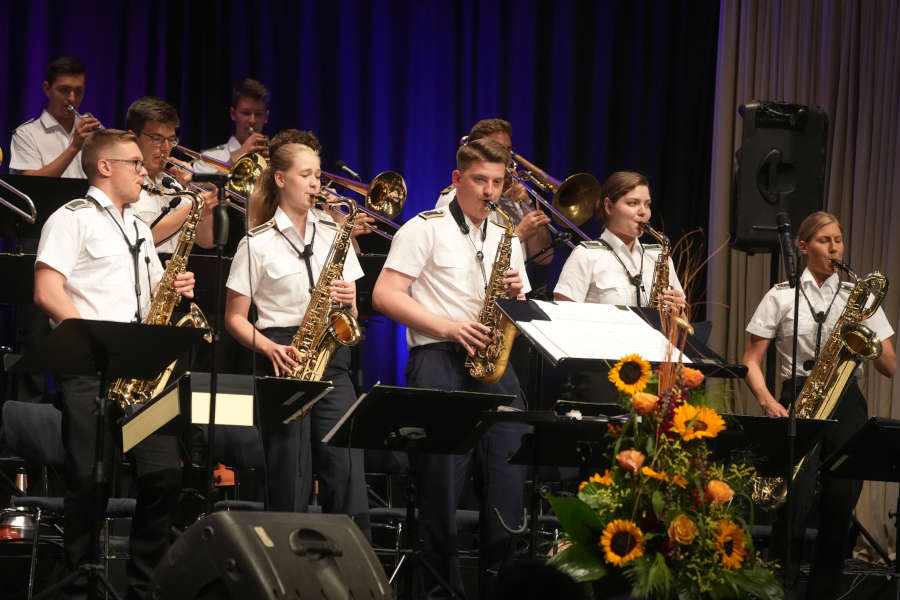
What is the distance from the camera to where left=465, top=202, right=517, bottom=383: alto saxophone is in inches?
218

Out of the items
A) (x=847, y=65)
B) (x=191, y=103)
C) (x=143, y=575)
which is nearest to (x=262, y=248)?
(x=143, y=575)

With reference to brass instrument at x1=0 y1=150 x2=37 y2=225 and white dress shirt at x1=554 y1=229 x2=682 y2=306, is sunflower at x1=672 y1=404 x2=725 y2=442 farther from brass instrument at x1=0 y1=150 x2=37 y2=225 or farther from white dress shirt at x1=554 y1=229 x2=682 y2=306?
brass instrument at x1=0 y1=150 x2=37 y2=225

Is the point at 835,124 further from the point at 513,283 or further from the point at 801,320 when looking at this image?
the point at 513,283

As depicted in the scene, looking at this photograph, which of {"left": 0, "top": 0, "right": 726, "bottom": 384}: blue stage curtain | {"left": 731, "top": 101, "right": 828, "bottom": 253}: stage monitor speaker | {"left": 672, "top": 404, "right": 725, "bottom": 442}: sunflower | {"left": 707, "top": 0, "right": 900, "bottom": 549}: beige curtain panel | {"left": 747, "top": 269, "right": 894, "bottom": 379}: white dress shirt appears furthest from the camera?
{"left": 0, "top": 0, "right": 726, "bottom": 384}: blue stage curtain

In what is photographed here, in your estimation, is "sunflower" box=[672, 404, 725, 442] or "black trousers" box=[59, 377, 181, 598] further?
"black trousers" box=[59, 377, 181, 598]

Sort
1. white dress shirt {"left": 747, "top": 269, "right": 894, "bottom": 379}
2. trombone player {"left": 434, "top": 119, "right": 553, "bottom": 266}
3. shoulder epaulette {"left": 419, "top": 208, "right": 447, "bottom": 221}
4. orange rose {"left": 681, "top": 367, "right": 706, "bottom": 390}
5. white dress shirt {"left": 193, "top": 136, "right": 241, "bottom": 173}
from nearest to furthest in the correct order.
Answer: orange rose {"left": 681, "top": 367, "right": 706, "bottom": 390}
shoulder epaulette {"left": 419, "top": 208, "right": 447, "bottom": 221}
white dress shirt {"left": 747, "top": 269, "right": 894, "bottom": 379}
trombone player {"left": 434, "top": 119, "right": 553, "bottom": 266}
white dress shirt {"left": 193, "top": 136, "right": 241, "bottom": 173}

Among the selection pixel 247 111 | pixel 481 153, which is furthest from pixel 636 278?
pixel 247 111

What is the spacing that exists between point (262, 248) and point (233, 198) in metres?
1.59

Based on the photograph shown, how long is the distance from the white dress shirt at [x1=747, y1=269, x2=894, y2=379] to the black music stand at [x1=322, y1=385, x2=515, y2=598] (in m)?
2.61

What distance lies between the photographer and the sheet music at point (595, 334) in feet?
14.6

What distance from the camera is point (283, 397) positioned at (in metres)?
4.73

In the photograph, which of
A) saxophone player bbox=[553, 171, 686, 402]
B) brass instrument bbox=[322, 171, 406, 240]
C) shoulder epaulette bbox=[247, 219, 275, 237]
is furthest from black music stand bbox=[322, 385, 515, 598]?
brass instrument bbox=[322, 171, 406, 240]

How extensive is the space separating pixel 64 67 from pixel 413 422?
4157mm

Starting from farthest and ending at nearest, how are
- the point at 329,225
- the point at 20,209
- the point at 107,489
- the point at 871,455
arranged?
the point at 20,209 < the point at 329,225 < the point at 871,455 < the point at 107,489
